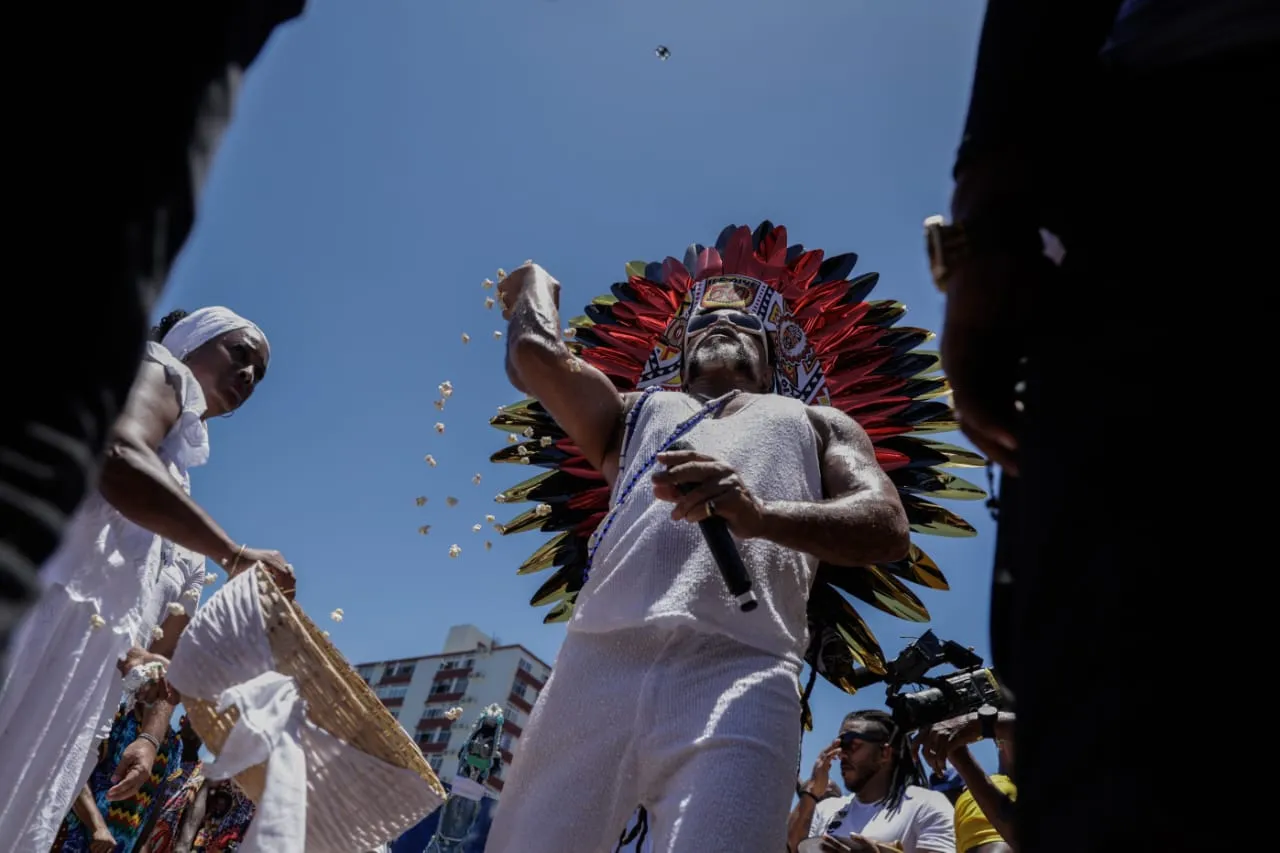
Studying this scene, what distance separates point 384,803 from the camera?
2.26 m

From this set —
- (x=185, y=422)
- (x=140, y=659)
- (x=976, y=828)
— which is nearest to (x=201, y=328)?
(x=185, y=422)

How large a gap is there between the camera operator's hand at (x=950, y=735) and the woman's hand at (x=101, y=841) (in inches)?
118

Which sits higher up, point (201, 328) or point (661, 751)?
point (201, 328)

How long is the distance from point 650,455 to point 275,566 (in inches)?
38.3

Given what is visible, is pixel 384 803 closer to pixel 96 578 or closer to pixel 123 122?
pixel 96 578

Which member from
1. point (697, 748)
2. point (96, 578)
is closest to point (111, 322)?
point (697, 748)

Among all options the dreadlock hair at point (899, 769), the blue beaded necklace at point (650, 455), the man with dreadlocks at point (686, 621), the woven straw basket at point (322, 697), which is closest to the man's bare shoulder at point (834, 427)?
the man with dreadlocks at point (686, 621)

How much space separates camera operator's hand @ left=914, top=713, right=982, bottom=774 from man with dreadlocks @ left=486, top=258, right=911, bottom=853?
5.16ft

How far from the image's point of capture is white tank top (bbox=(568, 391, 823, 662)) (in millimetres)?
2283

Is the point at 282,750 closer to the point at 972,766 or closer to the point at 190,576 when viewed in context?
the point at 190,576

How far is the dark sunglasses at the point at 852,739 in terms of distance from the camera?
4801 millimetres

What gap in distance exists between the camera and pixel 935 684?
4.04 meters

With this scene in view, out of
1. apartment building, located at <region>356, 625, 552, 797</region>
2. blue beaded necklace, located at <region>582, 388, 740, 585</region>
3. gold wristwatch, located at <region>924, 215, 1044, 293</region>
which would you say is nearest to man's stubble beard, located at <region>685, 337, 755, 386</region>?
blue beaded necklace, located at <region>582, 388, 740, 585</region>

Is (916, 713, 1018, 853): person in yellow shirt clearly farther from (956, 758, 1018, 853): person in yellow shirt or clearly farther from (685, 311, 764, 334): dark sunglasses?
(685, 311, 764, 334): dark sunglasses
